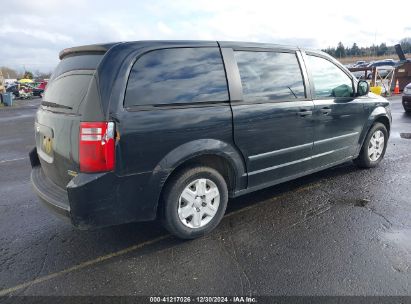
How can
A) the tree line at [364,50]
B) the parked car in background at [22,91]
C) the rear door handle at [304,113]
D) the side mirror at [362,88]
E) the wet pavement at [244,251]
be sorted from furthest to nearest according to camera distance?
the tree line at [364,50] < the parked car in background at [22,91] < the side mirror at [362,88] < the rear door handle at [304,113] < the wet pavement at [244,251]

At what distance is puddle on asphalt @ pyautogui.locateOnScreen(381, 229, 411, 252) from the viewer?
308cm

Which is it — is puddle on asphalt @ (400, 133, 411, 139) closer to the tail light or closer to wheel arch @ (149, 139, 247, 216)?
wheel arch @ (149, 139, 247, 216)

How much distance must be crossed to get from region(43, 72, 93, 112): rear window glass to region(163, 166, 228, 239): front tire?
1.09 meters

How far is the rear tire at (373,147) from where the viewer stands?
5.08 meters

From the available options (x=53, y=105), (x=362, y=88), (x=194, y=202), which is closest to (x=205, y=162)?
(x=194, y=202)

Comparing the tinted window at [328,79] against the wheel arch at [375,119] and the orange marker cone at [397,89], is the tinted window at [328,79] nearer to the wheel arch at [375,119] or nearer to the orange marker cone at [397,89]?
the wheel arch at [375,119]

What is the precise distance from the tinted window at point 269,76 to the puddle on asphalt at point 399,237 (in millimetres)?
1746

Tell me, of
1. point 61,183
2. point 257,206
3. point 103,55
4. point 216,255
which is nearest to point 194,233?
point 216,255

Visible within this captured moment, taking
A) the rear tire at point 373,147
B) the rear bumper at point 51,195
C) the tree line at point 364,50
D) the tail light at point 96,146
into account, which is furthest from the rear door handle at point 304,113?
the tree line at point 364,50

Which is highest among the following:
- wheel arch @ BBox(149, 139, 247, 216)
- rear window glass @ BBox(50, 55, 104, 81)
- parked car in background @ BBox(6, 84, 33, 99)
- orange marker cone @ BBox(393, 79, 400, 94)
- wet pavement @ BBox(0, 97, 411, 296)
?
rear window glass @ BBox(50, 55, 104, 81)

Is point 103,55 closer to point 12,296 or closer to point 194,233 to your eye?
point 194,233

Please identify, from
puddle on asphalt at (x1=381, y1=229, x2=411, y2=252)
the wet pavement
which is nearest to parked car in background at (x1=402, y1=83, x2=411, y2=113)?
the wet pavement

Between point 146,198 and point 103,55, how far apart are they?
1.28 metres

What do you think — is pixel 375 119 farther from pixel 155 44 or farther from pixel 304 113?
pixel 155 44
